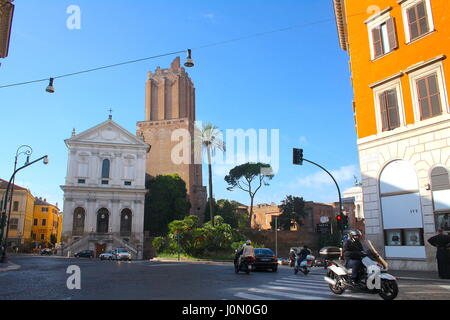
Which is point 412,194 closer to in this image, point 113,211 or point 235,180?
point 113,211

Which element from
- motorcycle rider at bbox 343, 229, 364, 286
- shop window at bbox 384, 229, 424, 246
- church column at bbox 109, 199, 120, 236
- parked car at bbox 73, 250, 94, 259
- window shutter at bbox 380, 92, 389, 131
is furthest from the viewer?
church column at bbox 109, 199, 120, 236

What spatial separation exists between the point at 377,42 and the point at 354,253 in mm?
13436

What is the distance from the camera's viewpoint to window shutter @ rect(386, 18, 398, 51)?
17062 mm

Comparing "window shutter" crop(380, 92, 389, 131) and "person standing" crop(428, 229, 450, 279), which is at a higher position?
"window shutter" crop(380, 92, 389, 131)

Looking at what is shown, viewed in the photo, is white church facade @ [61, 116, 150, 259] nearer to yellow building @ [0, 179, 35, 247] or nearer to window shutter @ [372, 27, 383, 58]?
yellow building @ [0, 179, 35, 247]

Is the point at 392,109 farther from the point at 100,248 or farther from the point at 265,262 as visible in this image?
the point at 100,248

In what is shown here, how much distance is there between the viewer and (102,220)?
48.5m

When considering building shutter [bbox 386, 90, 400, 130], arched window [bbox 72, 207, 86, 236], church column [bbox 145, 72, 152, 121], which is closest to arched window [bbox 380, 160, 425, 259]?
building shutter [bbox 386, 90, 400, 130]

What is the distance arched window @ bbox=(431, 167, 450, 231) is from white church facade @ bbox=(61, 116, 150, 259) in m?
36.1

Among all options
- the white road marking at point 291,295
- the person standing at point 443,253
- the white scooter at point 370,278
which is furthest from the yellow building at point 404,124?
the white road marking at point 291,295

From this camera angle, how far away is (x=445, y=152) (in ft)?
48.6

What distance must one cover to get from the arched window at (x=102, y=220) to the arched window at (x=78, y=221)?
192 centimetres

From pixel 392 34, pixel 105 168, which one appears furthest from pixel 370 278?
pixel 105 168

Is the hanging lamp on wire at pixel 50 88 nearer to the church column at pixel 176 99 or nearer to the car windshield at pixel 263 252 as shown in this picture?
the car windshield at pixel 263 252
